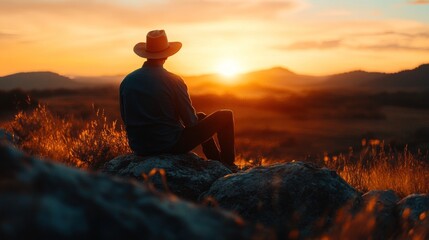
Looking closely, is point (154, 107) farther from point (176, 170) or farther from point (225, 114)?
point (225, 114)

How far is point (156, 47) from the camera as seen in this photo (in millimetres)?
7613

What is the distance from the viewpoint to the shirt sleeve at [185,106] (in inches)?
284

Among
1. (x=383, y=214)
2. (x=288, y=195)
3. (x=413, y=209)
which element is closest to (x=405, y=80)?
(x=413, y=209)

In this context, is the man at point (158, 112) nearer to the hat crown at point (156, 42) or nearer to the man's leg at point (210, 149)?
the hat crown at point (156, 42)

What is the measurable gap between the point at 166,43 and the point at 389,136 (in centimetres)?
2413

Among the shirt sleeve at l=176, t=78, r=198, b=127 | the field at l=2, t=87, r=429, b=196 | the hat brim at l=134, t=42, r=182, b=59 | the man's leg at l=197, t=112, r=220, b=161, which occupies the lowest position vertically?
the field at l=2, t=87, r=429, b=196

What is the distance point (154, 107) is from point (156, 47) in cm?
91

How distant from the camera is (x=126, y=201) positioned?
Answer: 2287mm

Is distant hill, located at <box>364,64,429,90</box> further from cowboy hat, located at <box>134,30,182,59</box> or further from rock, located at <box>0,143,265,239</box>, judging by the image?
rock, located at <box>0,143,265,239</box>

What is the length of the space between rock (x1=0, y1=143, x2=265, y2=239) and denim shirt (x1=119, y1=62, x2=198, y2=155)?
4.72m

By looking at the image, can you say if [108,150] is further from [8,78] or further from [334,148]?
[8,78]

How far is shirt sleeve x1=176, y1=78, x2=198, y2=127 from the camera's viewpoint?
7211 mm

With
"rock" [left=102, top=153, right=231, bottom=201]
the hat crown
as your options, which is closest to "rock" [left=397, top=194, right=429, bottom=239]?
"rock" [left=102, top=153, right=231, bottom=201]

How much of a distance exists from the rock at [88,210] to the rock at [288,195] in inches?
113
